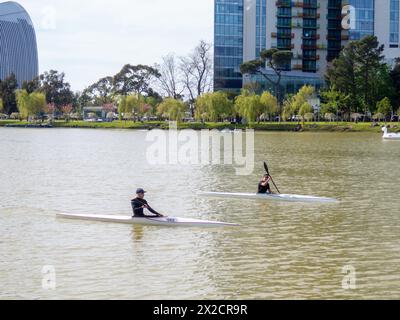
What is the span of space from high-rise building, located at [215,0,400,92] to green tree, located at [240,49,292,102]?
8.36 ft

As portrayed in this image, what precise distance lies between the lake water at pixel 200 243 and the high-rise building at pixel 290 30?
10588 centimetres

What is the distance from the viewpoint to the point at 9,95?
17575 cm

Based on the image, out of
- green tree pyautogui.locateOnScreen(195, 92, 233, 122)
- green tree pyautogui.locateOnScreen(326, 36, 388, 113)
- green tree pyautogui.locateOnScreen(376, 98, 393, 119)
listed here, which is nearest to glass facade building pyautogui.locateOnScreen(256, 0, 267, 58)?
green tree pyautogui.locateOnScreen(195, 92, 233, 122)

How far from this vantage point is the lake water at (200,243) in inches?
628

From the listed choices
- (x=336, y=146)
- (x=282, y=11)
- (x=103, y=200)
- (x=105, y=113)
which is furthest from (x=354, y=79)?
(x=103, y=200)

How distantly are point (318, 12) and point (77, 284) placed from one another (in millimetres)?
138453

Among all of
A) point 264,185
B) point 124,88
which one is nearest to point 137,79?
point 124,88

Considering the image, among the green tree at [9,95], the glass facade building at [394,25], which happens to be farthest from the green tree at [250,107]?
the green tree at [9,95]

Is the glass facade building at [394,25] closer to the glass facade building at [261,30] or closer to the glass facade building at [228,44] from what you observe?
the glass facade building at [261,30]

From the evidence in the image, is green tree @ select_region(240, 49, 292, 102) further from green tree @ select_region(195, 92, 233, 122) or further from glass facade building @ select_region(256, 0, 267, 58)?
green tree @ select_region(195, 92, 233, 122)

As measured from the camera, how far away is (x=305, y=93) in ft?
392

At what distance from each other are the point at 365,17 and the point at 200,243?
434 feet

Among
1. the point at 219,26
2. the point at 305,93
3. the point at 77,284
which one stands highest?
the point at 219,26

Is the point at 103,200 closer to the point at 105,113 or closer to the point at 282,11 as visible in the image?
the point at 282,11
